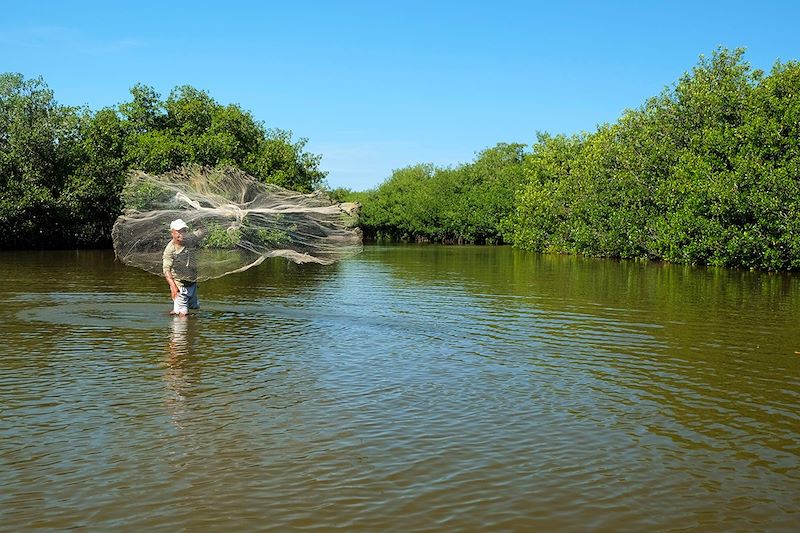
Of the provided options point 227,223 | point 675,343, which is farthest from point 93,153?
point 675,343

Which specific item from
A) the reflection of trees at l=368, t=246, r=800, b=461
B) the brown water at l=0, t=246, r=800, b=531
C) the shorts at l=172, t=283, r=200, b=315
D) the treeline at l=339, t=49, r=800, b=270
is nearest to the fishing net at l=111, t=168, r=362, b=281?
the shorts at l=172, t=283, r=200, b=315

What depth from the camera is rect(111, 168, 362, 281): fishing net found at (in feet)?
67.3

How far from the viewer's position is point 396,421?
33.2ft

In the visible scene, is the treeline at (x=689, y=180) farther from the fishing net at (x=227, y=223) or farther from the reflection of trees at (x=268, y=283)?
the fishing net at (x=227, y=223)

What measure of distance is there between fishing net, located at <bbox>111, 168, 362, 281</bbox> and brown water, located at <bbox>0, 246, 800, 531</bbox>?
1709 millimetres

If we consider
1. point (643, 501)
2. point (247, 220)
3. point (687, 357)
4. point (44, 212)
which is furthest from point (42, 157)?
point (643, 501)

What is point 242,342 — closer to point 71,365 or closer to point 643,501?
point 71,365

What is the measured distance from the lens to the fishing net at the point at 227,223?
2050cm

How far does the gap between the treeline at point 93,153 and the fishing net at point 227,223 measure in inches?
1728

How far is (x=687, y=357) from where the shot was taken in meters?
15.5

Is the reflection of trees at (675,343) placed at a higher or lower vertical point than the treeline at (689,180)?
lower

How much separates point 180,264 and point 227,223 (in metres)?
2.32

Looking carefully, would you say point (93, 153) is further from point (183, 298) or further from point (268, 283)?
point (183, 298)

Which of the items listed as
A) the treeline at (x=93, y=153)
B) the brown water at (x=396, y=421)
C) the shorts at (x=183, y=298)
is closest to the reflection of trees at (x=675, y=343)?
the brown water at (x=396, y=421)
